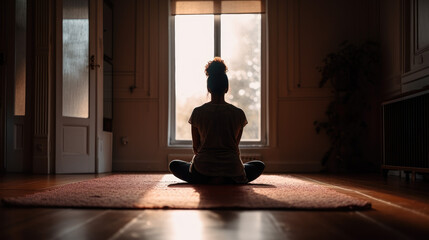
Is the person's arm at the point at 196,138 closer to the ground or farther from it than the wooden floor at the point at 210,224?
farther from it

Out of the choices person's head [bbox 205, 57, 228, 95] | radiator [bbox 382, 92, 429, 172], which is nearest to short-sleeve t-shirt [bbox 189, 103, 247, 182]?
person's head [bbox 205, 57, 228, 95]

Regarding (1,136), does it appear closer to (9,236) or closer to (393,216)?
(9,236)

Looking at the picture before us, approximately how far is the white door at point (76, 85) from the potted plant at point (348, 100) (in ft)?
8.40

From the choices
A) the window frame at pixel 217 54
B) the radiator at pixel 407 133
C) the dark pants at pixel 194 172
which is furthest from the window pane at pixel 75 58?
the radiator at pixel 407 133

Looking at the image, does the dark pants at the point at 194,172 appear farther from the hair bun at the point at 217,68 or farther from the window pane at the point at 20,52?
the window pane at the point at 20,52

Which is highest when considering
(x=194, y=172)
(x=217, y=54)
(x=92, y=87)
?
(x=217, y=54)

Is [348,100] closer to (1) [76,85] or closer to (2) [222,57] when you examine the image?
(2) [222,57]

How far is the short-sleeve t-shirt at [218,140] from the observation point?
2664 mm

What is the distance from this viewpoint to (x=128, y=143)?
524 cm

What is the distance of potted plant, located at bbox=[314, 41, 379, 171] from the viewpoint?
191 inches

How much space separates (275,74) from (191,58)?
3.53ft

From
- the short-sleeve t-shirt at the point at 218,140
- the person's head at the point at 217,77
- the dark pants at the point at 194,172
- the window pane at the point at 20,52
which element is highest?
the window pane at the point at 20,52

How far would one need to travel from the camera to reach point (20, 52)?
4.59 metres

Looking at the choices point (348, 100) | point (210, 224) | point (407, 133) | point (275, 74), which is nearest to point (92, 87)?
point (275, 74)
